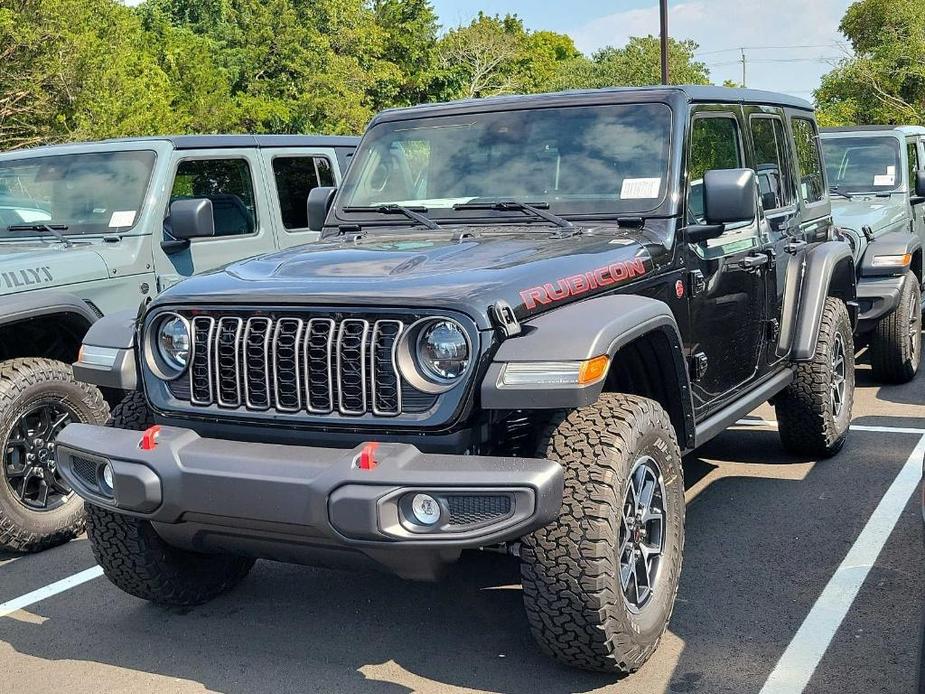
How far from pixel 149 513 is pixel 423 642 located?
3.83 ft

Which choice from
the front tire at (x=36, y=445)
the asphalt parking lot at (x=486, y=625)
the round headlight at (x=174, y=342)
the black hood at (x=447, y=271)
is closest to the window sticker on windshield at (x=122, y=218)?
the front tire at (x=36, y=445)

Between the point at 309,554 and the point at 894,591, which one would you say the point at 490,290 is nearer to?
the point at 309,554

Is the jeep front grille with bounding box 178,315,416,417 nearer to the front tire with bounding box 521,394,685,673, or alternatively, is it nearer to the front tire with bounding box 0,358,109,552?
the front tire with bounding box 521,394,685,673

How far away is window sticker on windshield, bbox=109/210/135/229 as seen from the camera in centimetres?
598

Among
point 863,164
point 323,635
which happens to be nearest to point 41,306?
point 323,635

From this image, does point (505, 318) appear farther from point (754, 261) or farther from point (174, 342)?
point (754, 261)

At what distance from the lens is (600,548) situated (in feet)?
10.8

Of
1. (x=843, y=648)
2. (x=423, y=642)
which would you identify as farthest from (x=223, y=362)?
(x=843, y=648)

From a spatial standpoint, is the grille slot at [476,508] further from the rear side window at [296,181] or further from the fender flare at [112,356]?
the rear side window at [296,181]

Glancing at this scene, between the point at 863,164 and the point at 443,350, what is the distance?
795 cm

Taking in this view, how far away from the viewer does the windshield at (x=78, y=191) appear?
19.8 feet

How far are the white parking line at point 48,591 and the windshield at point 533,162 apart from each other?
204 cm

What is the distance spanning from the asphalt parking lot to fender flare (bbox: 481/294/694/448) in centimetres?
104

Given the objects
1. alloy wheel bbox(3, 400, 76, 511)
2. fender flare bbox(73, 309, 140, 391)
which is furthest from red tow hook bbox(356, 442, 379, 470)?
alloy wheel bbox(3, 400, 76, 511)
